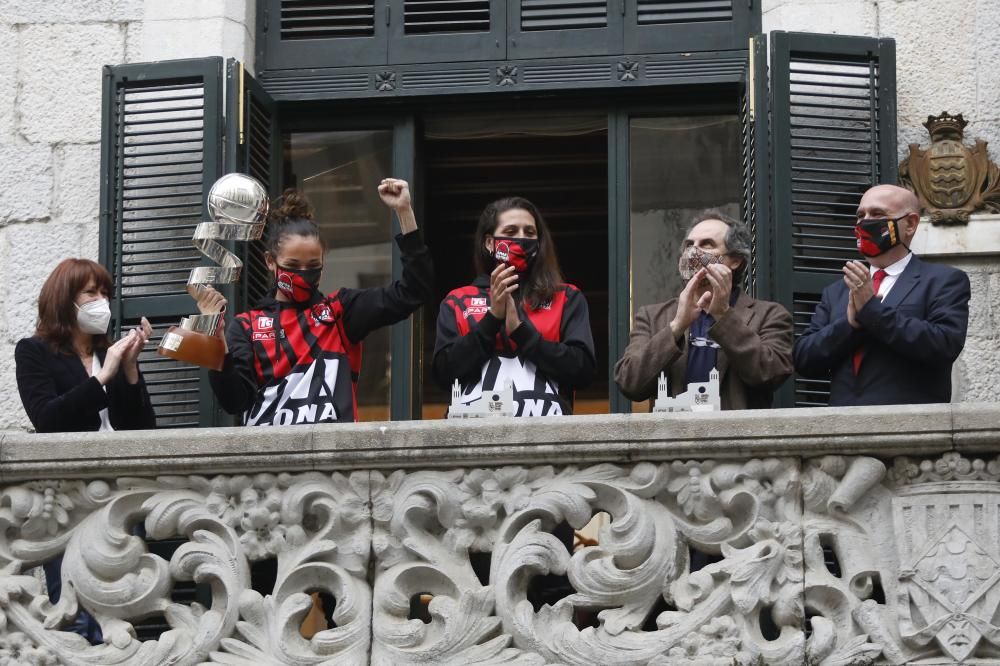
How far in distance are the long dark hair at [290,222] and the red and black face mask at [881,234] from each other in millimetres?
1993

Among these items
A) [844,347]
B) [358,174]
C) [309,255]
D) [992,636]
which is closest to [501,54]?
[358,174]

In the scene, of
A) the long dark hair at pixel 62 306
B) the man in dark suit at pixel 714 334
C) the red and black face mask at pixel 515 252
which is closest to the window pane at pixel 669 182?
the man in dark suit at pixel 714 334

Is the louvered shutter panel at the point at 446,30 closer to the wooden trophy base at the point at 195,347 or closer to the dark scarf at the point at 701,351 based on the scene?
the dark scarf at the point at 701,351

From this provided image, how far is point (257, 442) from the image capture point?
28.1ft


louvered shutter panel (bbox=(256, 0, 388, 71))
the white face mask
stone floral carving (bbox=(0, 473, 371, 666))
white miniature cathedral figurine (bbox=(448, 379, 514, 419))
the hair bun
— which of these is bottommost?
stone floral carving (bbox=(0, 473, 371, 666))

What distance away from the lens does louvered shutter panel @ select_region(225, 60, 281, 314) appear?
10.4 meters

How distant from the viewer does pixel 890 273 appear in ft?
29.6

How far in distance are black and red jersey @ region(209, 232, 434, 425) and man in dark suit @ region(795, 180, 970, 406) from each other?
1464mm

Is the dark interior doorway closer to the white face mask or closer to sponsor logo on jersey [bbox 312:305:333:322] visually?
sponsor logo on jersey [bbox 312:305:333:322]

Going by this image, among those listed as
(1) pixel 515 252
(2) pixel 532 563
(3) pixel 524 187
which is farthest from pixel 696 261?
(3) pixel 524 187

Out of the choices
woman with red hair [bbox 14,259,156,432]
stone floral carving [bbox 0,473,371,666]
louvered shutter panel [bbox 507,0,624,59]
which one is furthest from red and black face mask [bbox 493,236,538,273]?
louvered shutter panel [bbox 507,0,624,59]

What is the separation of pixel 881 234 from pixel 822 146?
1.24 metres

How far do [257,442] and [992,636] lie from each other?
8.08 feet

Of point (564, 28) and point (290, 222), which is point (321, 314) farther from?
point (564, 28)
